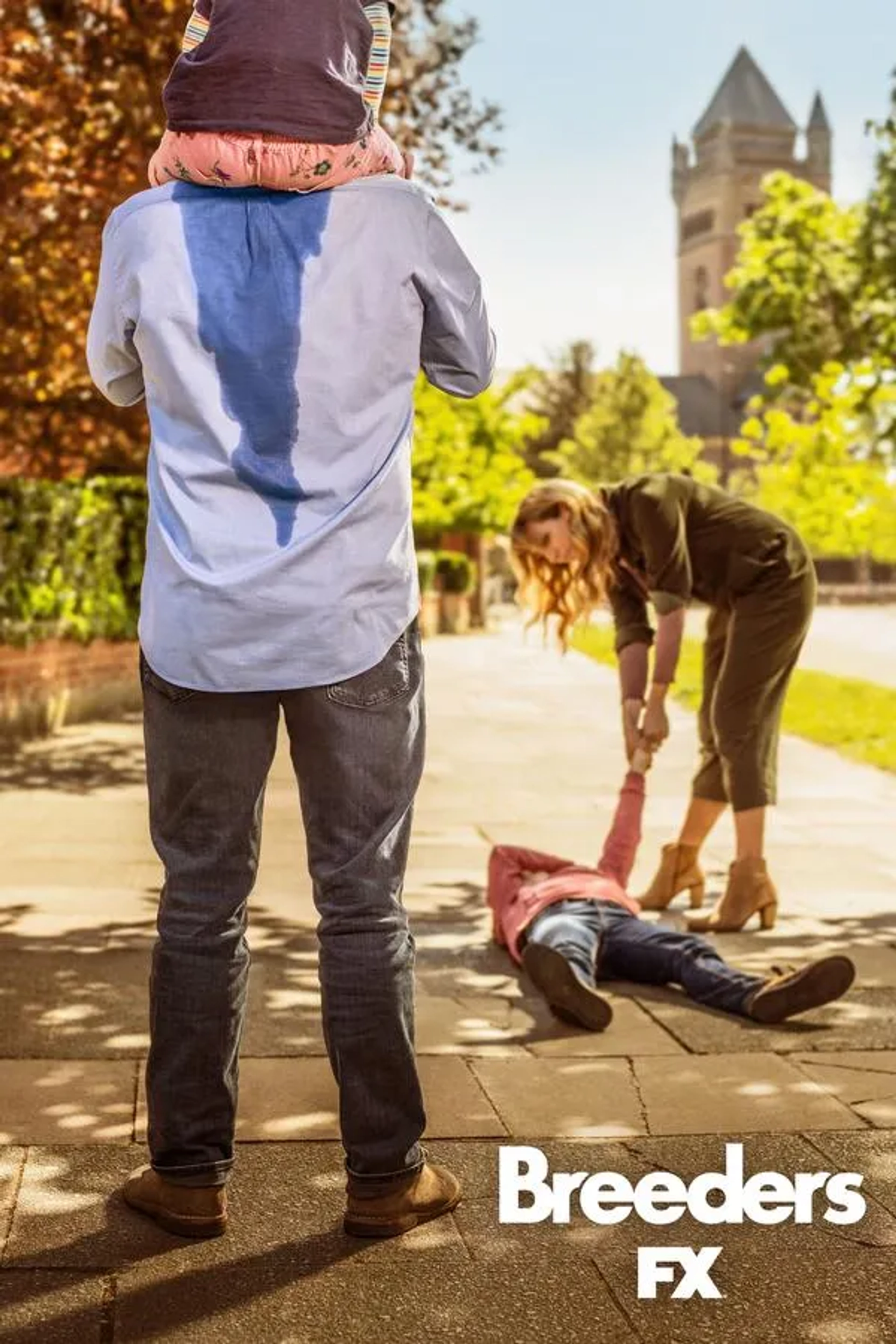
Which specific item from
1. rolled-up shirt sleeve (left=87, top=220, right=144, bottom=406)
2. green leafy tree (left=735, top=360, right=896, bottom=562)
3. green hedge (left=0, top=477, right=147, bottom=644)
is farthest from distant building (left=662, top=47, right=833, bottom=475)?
rolled-up shirt sleeve (left=87, top=220, right=144, bottom=406)

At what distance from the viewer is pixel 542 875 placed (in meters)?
5.84

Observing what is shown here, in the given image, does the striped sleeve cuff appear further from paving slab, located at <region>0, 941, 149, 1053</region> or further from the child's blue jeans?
the child's blue jeans

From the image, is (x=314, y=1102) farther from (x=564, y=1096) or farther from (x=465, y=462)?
(x=465, y=462)

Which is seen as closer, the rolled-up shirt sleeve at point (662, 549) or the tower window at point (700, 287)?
the rolled-up shirt sleeve at point (662, 549)

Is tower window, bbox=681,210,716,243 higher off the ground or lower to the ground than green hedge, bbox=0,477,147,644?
higher

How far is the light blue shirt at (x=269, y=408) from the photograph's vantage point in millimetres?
3080

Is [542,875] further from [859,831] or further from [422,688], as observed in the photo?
[859,831]

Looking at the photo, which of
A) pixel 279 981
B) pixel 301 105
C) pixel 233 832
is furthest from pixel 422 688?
pixel 279 981

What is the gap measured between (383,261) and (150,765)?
0.94m

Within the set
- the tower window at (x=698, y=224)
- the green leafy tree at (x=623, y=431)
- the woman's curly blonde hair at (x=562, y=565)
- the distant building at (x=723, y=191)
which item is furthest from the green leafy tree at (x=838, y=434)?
the tower window at (x=698, y=224)

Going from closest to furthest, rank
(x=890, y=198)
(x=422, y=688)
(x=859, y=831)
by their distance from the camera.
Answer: (x=422, y=688) → (x=859, y=831) → (x=890, y=198)

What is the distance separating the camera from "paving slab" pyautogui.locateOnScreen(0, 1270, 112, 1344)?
2.79 metres

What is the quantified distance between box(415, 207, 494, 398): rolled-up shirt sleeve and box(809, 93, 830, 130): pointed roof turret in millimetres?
149496

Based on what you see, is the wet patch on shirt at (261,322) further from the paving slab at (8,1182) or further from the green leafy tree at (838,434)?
the green leafy tree at (838,434)
